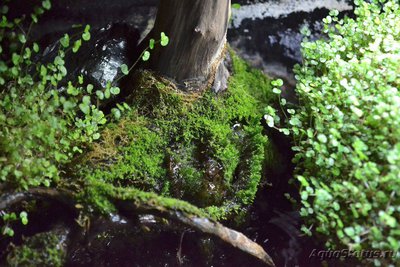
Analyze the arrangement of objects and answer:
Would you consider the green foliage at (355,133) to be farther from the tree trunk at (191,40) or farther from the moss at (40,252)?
the moss at (40,252)

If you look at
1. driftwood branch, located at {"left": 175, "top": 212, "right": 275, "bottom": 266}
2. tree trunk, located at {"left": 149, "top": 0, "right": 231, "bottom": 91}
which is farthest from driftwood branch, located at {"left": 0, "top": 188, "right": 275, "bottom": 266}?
tree trunk, located at {"left": 149, "top": 0, "right": 231, "bottom": 91}

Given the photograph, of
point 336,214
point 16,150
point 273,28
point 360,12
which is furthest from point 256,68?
point 16,150

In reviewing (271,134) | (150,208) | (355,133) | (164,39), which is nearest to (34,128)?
(150,208)

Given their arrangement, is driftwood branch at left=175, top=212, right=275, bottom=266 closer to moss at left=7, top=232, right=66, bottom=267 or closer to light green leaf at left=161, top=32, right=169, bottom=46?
moss at left=7, top=232, right=66, bottom=267

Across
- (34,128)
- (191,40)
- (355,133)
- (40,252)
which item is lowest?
(40,252)

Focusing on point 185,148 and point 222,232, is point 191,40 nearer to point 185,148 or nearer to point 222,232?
point 185,148

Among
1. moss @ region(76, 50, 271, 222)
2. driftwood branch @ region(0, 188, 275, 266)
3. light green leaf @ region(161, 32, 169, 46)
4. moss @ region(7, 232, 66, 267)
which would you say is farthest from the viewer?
moss @ region(76, 50, 271, 222)

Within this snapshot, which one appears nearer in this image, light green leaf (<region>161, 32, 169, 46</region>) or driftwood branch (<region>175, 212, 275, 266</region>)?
driftwood branch (<region>175, 212, 275, 266</region>)
